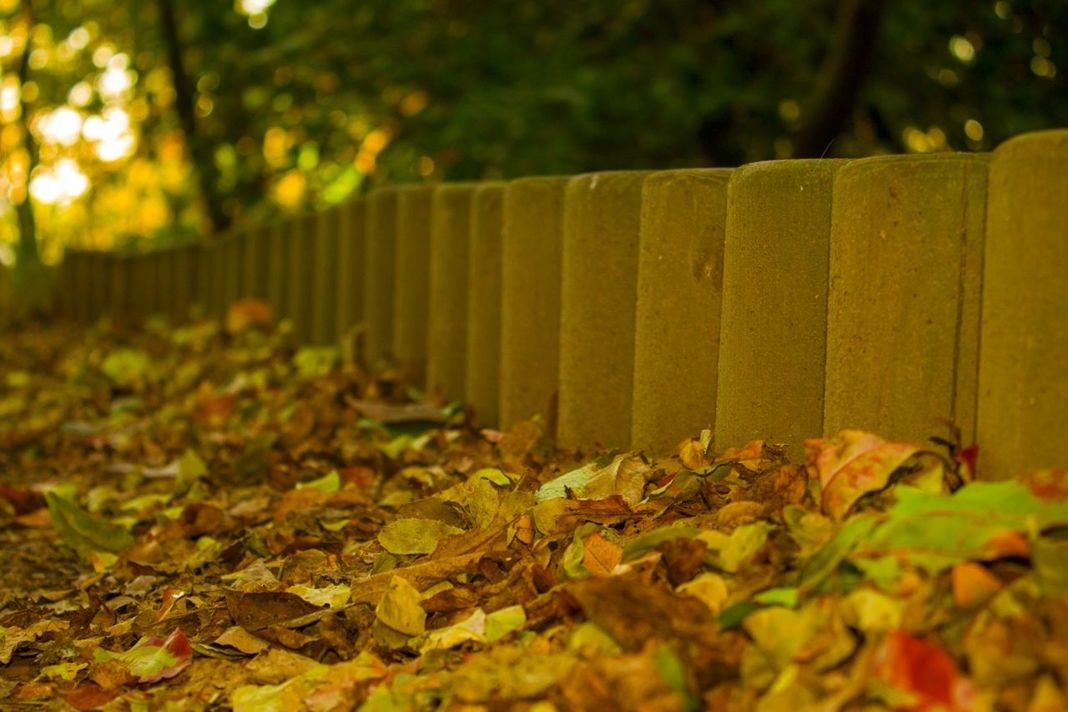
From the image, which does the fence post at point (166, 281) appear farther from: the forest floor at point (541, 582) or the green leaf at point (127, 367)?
the forest floor at point (541, 582)

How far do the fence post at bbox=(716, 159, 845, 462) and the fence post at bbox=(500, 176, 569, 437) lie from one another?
905mm

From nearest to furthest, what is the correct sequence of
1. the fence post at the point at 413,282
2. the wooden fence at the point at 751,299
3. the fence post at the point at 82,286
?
1. the wooden fence at the point at 751,299
2. the fence post at the point at 413,282
3. the fence post at the point at 82,286

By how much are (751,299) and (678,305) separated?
31 centimetres

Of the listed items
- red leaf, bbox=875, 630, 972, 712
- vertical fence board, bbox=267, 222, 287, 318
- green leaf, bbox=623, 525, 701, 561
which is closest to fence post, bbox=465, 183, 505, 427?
green leaf, bbox=623, 525, 701, 561

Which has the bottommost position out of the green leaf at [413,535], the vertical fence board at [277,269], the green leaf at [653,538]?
the green leaf at [413,535]

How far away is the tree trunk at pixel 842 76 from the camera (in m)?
Result: 5.59

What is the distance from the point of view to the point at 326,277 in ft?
18.0

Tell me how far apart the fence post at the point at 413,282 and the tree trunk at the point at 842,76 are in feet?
6.32

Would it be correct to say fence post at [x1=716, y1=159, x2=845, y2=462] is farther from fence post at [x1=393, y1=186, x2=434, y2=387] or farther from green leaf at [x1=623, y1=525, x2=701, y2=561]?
fence post at [x1=393, y1=186, x2=434, y2=387]

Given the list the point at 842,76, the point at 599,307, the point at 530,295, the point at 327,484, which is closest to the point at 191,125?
the point at 842,76

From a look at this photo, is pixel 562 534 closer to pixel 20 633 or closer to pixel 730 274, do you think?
pixel 730 274

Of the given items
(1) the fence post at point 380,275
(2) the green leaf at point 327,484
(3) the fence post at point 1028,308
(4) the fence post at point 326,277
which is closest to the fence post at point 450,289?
(1) the fence post at point 380,275

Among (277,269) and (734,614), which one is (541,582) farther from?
(277,269)

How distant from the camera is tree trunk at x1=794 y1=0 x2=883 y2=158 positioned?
18.3ft
